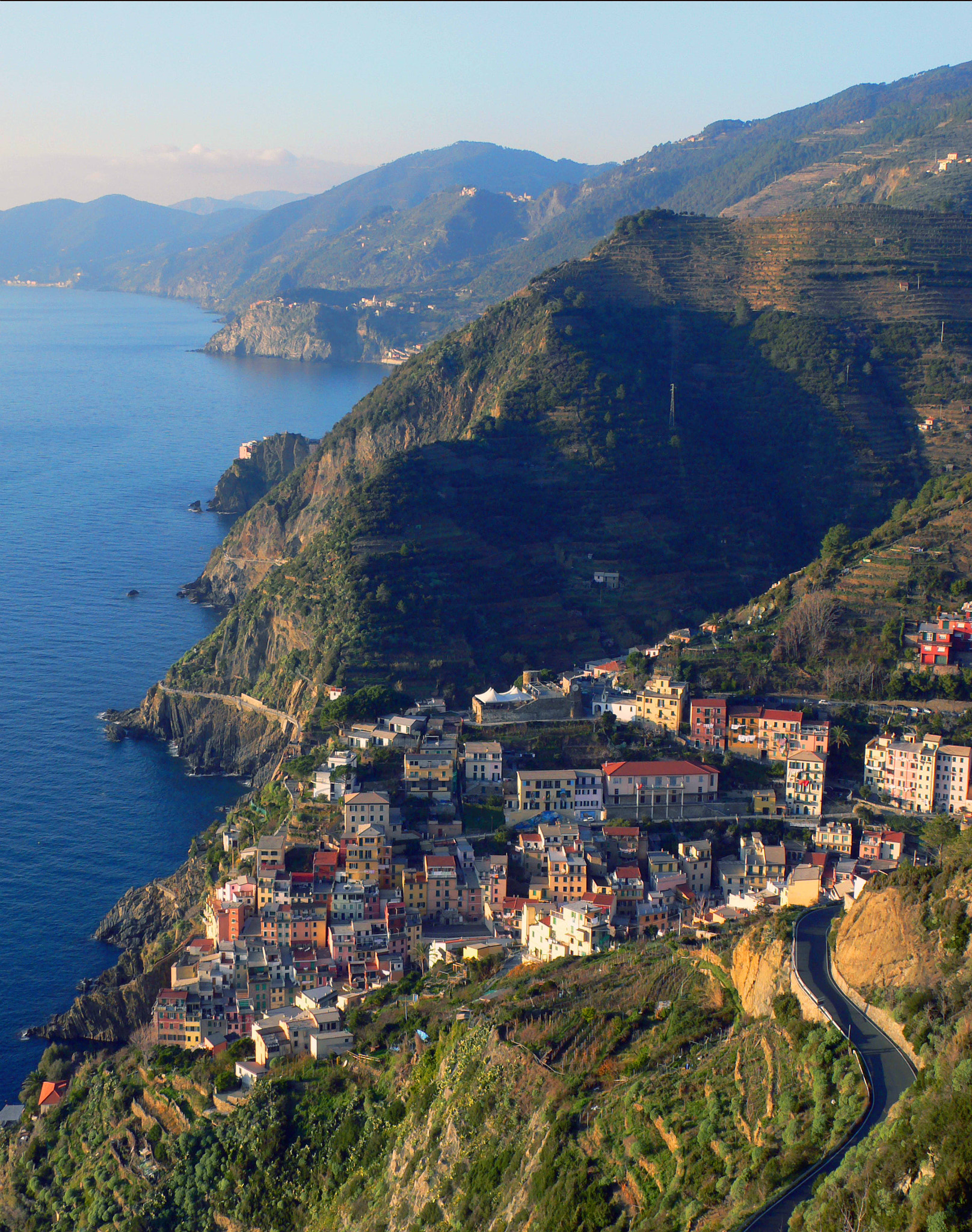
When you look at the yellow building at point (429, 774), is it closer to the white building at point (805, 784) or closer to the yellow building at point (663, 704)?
the yellow building at point (663, 704)

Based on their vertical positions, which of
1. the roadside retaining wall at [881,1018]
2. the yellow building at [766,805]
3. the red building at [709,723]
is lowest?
the yellow building at [766,805]

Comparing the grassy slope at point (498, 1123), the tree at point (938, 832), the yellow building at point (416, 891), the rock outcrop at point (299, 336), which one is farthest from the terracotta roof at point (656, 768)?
the rock outcrop at point (299, 336)

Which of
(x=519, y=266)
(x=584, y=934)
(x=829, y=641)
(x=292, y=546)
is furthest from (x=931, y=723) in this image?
(x=519, y=266)

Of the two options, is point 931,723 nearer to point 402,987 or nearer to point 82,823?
point 402,987

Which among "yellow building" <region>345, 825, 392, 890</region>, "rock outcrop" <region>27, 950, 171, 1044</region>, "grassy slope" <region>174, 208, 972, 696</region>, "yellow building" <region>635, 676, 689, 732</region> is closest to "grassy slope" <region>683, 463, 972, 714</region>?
"yellow building" <region>635, 676, 689, 732</region>

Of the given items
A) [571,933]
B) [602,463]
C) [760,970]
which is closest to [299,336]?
[602,463]

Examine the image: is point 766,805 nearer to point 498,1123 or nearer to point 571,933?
point 571,933
